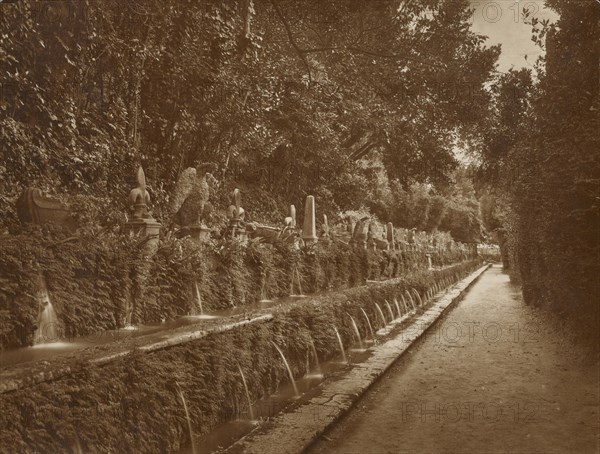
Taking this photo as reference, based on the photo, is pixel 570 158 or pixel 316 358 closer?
pixel 570 158

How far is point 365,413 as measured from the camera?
17.5 feet

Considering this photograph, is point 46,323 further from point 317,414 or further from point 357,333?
point 357,333

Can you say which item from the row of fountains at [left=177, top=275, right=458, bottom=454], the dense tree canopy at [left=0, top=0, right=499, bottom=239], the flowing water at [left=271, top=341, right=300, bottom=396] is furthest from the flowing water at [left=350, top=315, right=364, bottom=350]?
the dense tree canopy at [left=0, top=0, right=499, bottom=239]

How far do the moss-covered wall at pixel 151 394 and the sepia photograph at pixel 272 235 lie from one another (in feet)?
0.06

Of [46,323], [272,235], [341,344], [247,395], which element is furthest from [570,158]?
[46,323]

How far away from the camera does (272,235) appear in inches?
409

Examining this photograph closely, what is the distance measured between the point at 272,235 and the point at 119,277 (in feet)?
18.2

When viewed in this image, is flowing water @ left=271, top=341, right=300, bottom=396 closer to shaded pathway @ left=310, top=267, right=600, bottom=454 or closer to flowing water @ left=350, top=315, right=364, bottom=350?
shaded pathway @ left=310, top=267, right=600, bottom=454

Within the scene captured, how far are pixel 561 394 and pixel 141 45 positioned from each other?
29.4 ft

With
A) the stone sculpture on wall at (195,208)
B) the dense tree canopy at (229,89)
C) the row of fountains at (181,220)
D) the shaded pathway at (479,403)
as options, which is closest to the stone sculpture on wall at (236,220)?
the row of fountains at (181,220)

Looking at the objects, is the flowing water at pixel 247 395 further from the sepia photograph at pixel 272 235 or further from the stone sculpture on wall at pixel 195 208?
the stone sculpture on wall at pixel 195 208

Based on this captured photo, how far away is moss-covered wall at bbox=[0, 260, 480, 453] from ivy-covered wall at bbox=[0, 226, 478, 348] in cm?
91

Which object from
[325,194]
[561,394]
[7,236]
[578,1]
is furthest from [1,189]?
[325,194]

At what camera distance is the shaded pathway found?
A: 4461 mm
